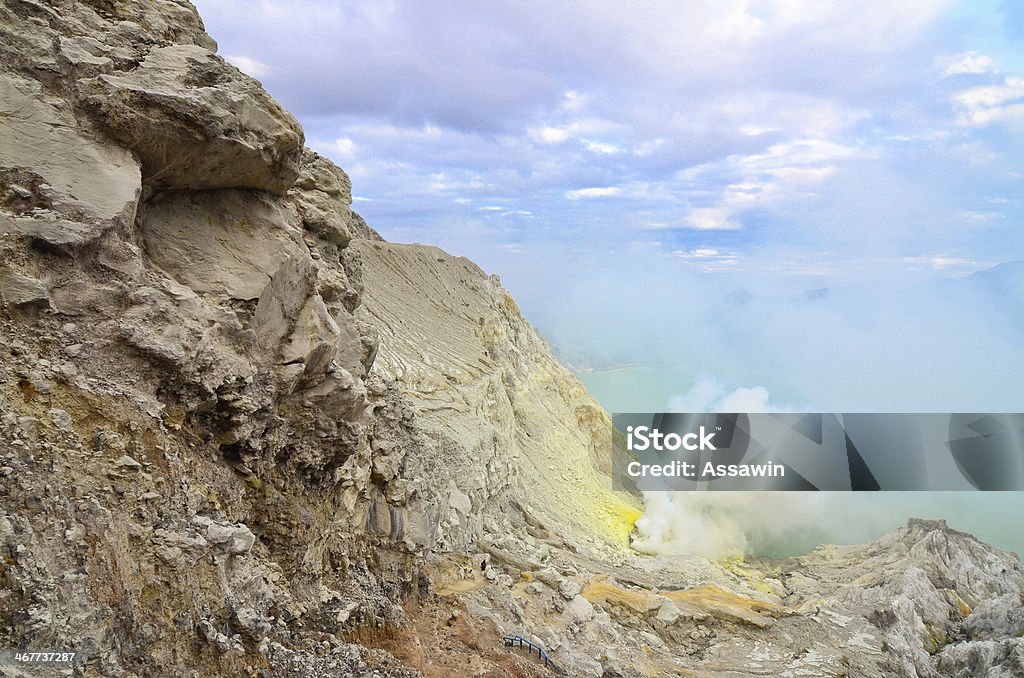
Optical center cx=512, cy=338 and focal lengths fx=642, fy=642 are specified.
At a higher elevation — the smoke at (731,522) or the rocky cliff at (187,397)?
the rocky cliff at (187,397)

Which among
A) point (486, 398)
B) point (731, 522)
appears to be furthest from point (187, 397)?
point (731, 522)

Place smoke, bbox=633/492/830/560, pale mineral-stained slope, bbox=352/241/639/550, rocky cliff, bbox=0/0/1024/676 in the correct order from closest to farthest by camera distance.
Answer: rocky cliff, bbox=0/0/1024/676 < pale mineral-stained slope, bbox=352/241/639/550 < smoke, bbox=633/492/830/560

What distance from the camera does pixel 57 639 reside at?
3.27m

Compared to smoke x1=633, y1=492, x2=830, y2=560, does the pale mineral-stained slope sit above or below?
above

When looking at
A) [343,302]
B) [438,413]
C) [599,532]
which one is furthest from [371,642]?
[599,532]

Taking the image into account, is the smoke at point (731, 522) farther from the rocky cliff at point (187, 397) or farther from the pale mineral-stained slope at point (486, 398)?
the rocky cliff at point (187, 397)

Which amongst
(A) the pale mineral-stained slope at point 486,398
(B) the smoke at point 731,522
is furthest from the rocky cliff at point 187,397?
(B) the smoke at point 731,522

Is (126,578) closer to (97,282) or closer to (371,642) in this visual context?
(97,282)

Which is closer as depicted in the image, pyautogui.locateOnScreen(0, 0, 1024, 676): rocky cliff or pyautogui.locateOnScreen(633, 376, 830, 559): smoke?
pyautogui.locateOnScreen(0, 0, 1024, 676): rocky cliff

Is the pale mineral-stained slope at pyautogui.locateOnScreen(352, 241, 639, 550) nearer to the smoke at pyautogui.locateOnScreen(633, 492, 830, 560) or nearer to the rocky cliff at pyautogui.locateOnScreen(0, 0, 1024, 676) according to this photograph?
the smoke at pyautogui.locateOnScreen(633, 492, 830, 560)

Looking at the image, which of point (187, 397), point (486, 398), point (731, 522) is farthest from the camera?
point (731, 522)

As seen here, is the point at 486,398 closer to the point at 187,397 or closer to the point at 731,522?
the point at 731,522

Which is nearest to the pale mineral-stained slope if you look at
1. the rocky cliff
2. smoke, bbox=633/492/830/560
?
smoke, bbox=633/492/830/560

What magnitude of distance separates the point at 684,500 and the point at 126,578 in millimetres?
25320
